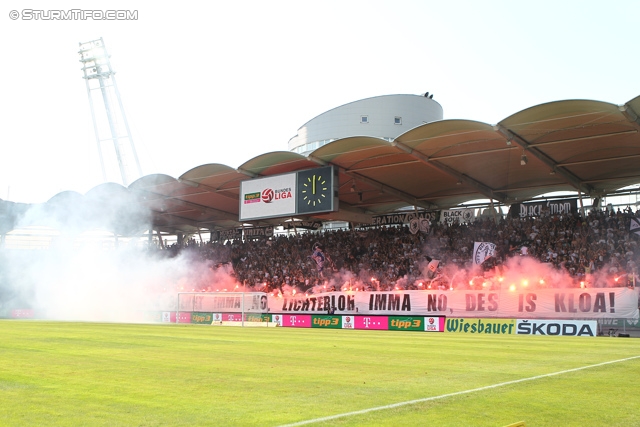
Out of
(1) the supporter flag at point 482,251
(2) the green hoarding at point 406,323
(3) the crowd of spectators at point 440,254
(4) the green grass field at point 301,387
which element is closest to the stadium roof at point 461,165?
(3) the crowd of spectators at point 440,254

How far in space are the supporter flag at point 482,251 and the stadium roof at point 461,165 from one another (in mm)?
3617

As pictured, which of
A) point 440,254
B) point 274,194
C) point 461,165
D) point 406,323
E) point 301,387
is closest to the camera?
point 301,387

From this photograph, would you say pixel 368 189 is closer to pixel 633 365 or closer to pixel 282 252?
pixel 282 252

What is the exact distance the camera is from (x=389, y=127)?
5956 cm

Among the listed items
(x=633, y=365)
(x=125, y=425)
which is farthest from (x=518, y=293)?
(x=125, y=425)

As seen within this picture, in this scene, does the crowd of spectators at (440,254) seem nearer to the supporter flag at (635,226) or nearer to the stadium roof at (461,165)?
the supporter flag at (635,226)

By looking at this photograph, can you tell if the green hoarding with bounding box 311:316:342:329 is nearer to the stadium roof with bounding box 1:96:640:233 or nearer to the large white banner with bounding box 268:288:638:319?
the large white banner with bounding box 268:288:638:319

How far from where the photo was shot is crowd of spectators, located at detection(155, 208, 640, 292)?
27.2m

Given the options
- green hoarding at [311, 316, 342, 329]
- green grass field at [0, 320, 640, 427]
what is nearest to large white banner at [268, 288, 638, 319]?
green hoarding at [311, 316, 342, 329]

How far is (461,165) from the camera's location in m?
30.8

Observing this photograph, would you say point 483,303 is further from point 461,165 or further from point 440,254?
point 461,165

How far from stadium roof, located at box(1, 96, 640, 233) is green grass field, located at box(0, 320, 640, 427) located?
14.2 meters

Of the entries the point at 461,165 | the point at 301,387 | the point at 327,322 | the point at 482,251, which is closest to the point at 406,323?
the point at 327,322

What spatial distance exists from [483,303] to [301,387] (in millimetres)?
21255
